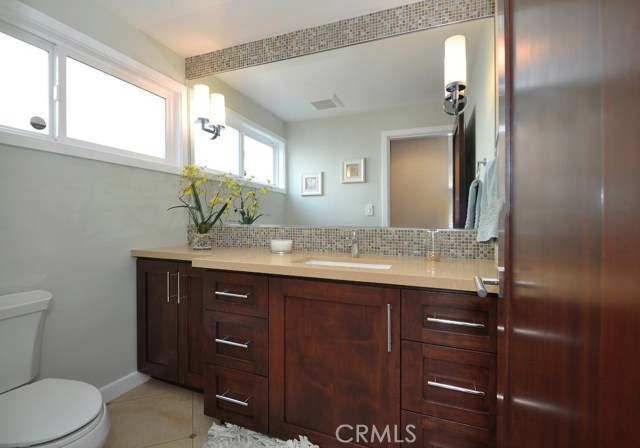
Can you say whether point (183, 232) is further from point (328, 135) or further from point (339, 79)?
point (339, 79)

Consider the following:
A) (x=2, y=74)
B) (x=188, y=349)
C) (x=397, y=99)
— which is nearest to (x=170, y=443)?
(x=188, y=349)

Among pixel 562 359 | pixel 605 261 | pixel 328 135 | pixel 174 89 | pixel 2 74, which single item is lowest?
pixel 562 359

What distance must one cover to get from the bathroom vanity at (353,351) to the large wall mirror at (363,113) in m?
0.45

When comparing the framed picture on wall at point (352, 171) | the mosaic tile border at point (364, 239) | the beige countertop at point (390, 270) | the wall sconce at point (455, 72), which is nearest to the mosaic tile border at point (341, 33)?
the wall sconce at point (455, 72)

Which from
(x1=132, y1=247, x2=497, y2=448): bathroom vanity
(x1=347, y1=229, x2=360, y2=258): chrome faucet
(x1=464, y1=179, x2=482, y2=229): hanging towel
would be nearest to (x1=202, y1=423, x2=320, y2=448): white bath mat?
(x1=132, y1=247, x2=497, y2=448): bathroom vanity

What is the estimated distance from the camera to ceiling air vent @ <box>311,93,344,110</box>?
195 centimetres

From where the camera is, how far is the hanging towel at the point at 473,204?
1.55 metres

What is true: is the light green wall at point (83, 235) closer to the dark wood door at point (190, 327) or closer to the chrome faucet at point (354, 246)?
the dark wood door at point (190, 327)

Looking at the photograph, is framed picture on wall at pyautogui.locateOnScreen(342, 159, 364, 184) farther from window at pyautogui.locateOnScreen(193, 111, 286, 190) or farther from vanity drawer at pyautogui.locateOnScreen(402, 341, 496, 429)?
vanity drawer at pyautogui.locateOnScreen(402, 341, 496, 429)

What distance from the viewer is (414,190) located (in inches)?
69.4

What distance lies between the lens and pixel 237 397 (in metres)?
1.50

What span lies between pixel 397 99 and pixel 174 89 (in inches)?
67.4

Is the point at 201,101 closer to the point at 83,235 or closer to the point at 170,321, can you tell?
the point at 83,235

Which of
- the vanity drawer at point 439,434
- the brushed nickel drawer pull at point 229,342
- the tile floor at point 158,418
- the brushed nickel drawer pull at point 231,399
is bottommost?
the tile floor at point 158,418
